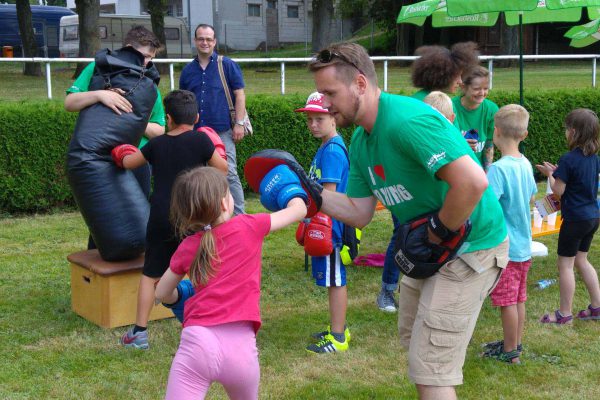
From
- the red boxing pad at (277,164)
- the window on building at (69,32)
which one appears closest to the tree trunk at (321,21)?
the window on building at (69,32)

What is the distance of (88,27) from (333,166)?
805 inches

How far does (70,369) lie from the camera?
4.73m

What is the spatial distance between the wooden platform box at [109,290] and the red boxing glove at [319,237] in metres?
1.33

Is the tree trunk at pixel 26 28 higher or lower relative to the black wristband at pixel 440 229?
higher

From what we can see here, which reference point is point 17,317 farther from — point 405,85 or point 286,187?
point 405,85

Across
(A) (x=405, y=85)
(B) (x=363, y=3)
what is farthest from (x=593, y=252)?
(B) (x=363, y=3)

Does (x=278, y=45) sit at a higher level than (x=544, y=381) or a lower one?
higher

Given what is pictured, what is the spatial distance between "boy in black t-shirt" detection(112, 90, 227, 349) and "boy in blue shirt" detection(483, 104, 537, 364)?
5.69ft

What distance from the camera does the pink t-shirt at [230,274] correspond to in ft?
10.3

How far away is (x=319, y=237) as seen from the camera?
16.0 feet

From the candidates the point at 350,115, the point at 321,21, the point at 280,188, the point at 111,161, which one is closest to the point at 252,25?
the point at 321,21

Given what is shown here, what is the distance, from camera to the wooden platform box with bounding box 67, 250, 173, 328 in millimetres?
5363

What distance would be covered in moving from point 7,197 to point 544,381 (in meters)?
6.86

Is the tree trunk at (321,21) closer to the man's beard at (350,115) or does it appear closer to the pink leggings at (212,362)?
the man's beard at (350,115)
